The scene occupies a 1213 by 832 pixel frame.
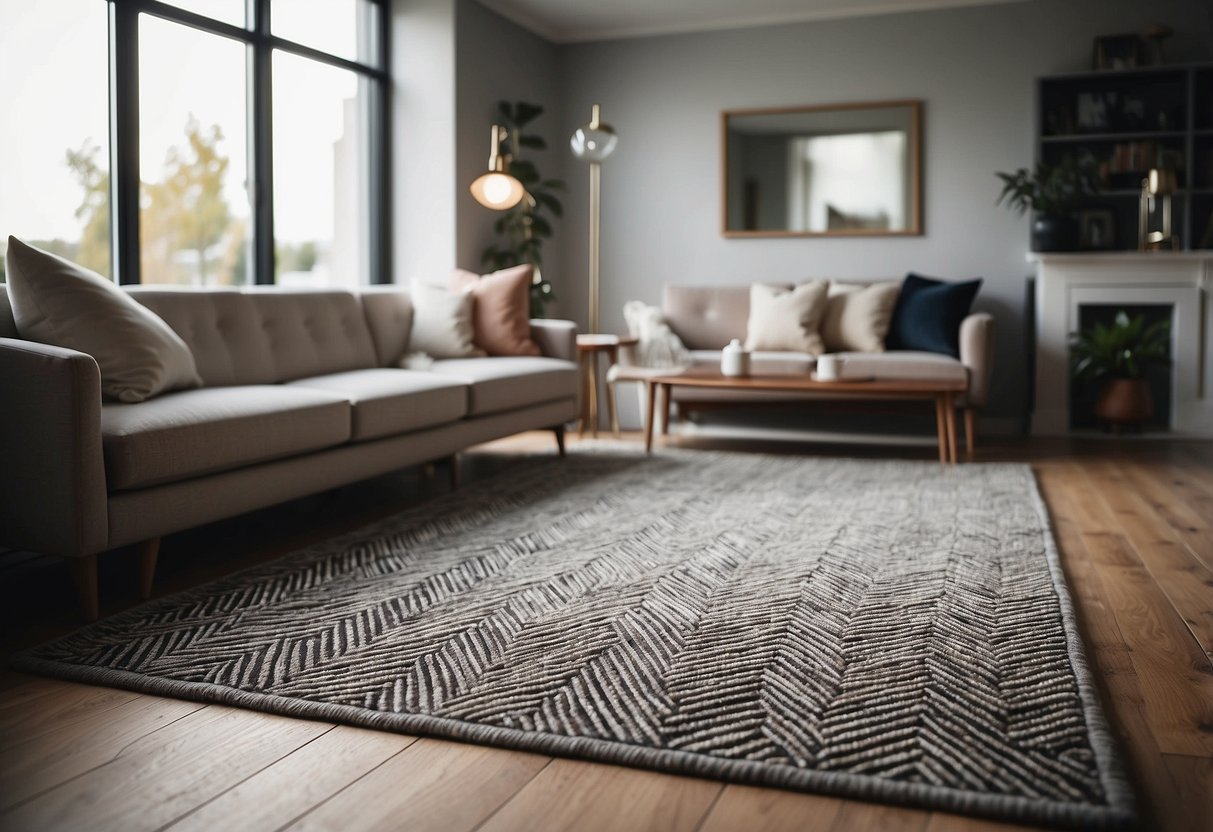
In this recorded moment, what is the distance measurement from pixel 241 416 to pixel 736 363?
2681 millimetres

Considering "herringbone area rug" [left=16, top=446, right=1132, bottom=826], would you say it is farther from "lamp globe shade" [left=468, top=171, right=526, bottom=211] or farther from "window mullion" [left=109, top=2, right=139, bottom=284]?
"lamp globe shade" [left=468, top=171, right=526, bottom=211]

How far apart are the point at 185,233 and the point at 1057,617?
3698mm

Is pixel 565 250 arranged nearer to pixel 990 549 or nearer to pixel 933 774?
pixel 990 549

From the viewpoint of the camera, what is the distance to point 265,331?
385 cm

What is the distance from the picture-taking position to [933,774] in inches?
59.9

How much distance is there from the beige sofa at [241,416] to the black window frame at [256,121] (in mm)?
684

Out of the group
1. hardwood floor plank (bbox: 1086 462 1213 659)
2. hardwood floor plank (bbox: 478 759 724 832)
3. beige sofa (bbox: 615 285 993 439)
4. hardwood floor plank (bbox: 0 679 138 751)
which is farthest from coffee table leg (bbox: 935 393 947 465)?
hardwood floor plank (bbox: 0 679 138 751)

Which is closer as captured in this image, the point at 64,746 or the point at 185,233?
the point at 64,746

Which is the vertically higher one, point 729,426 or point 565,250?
point 565,250

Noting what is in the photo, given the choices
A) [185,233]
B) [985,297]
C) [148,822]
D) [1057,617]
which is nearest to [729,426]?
[985,297]

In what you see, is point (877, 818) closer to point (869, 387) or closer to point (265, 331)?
point (265, 331)

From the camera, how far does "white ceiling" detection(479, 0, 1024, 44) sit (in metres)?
6.05

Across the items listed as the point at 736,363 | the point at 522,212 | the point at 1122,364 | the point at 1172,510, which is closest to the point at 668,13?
the point at 522,212

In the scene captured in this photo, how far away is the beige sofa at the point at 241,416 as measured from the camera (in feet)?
7.56
